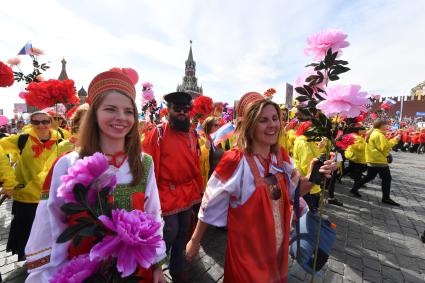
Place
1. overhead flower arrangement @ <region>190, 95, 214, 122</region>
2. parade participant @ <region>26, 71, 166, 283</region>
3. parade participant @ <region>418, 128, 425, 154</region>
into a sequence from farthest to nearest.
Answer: parade participant @ <region>418, 128, 425, 154</region>
overhead flower arrangement @ <region>190, 95, 214, 122</region>
parade participant @ <region>26, 71, 166, 283</region>

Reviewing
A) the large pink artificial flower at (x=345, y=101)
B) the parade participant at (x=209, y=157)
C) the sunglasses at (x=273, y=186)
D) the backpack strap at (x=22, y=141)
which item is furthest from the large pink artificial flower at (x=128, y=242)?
the backpack strap at (x=22, y=141)

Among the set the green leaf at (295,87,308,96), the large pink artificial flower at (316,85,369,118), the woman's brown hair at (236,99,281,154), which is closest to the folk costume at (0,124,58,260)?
the woman's brown hair at (236,99,281,154)

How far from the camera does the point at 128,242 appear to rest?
86cm

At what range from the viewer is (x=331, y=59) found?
171 cm

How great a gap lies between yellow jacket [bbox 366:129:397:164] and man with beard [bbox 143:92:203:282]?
5.41 meters

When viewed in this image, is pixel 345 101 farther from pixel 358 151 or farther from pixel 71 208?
pixel 358 151

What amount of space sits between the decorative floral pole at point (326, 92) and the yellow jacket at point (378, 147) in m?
5.31

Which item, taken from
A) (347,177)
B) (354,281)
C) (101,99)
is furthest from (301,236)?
(347,177)

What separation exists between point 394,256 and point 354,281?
119 centimetres

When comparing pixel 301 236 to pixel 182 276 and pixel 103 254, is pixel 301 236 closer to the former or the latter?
pixel 182 276

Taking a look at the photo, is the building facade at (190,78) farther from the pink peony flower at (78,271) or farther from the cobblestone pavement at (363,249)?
the pink peony flower at (78,271)

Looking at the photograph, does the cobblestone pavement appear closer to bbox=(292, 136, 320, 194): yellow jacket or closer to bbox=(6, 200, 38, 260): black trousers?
bbox=(6, 200, 38, 260): black trousers

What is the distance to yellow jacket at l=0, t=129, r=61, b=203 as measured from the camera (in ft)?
10.8

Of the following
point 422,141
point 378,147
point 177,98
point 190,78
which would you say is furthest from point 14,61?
point 190,78
